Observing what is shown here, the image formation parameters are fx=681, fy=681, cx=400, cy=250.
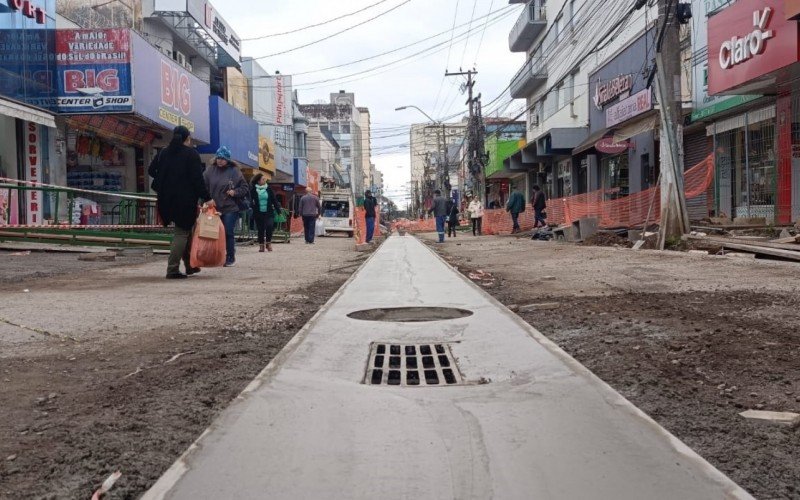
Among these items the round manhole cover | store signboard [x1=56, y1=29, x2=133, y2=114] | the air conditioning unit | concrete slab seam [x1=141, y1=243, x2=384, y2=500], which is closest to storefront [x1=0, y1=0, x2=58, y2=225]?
store signboard [x1=56, y1=29, x2=133, y2=114]

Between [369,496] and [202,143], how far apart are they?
2349 cm

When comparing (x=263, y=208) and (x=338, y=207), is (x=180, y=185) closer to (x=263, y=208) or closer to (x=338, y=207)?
(x=263, y=208)

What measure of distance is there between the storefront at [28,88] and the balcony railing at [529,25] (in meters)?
23.5

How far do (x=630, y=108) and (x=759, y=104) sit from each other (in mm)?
6977

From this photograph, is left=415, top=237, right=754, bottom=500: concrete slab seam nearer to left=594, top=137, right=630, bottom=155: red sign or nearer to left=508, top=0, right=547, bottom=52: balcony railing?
left=594, top=137, right=630, bottom=155: red sign

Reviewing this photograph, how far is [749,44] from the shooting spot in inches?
530

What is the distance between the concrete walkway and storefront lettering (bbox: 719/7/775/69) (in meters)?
11.8

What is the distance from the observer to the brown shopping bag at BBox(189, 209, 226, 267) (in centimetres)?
791

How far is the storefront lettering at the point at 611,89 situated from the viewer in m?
22.6

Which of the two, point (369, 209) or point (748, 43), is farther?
point (369, 209)

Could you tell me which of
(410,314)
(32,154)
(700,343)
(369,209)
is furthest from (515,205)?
(700,343)

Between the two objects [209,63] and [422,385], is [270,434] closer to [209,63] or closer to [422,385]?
[422,385]

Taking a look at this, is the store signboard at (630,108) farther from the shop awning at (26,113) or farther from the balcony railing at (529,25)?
the shop awning at (26,113)

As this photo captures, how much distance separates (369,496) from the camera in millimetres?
2023
